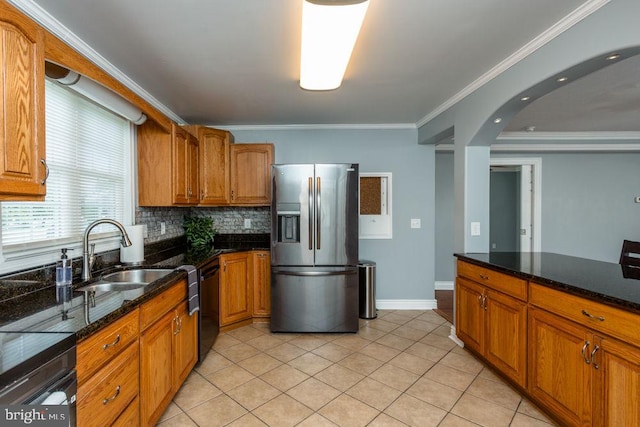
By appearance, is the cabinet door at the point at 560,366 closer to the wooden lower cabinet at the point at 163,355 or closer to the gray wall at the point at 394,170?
the gray wall at the point at 394,170

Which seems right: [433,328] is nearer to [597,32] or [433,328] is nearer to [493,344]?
[493,344]

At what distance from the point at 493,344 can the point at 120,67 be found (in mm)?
3600

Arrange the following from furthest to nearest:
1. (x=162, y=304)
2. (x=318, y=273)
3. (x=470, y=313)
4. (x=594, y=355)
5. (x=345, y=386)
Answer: (x=318, y=273), (x=470, y=313), (x=345, y=386), (x=162, y=304), (x=594, y=355)

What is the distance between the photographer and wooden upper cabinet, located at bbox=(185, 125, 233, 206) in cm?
354

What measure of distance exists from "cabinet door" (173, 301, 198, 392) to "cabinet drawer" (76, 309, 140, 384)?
0.59 m

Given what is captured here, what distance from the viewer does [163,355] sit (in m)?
1.90

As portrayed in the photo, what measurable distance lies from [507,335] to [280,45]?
2.59 meters

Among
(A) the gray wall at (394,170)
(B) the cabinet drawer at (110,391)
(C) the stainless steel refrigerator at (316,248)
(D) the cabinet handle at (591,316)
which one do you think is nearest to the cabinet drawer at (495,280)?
(D) the cabinet handle at (591,316)

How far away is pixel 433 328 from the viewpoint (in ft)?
11.4

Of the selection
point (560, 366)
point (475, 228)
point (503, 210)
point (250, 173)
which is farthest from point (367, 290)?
point (503, 210)

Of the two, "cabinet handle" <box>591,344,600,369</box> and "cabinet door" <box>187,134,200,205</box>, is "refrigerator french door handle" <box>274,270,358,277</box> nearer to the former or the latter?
"cabinet door" <box>187,134,200,205</box>

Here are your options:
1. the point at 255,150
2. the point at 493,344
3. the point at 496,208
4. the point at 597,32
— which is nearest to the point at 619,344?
the point at 493,344

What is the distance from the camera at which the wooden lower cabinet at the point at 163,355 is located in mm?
1694

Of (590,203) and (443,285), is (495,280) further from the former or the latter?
(590,203)
